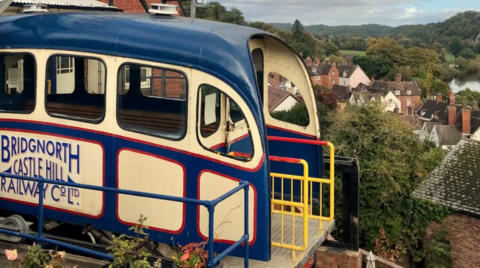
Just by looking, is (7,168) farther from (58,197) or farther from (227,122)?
(227,122)

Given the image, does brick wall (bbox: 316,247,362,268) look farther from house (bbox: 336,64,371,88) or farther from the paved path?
house (bbox: 336,64,371,88)

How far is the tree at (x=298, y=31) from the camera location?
11588 cm

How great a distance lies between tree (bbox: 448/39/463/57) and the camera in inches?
7269

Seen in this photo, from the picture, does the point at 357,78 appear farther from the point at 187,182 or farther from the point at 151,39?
the point at 187,182

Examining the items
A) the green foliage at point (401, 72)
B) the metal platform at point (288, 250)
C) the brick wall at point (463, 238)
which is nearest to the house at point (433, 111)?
the green foliage at point (401, 72)

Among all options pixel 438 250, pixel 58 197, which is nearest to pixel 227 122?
pixel 58 197

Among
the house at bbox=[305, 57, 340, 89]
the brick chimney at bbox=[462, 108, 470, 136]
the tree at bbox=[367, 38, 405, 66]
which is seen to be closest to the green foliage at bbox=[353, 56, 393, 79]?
the tree at bbox=[367, 38, 405, 66]

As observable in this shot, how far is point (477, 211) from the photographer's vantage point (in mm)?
18203

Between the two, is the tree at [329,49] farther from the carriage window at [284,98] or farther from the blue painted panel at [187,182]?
the blue painted panel at [187,182]

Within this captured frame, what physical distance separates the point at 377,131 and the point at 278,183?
14743mm

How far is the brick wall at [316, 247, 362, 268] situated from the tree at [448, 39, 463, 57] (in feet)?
637

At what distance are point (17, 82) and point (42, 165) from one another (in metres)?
1.10

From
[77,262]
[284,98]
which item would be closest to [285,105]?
[284,98]

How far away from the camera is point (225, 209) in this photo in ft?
17.5
